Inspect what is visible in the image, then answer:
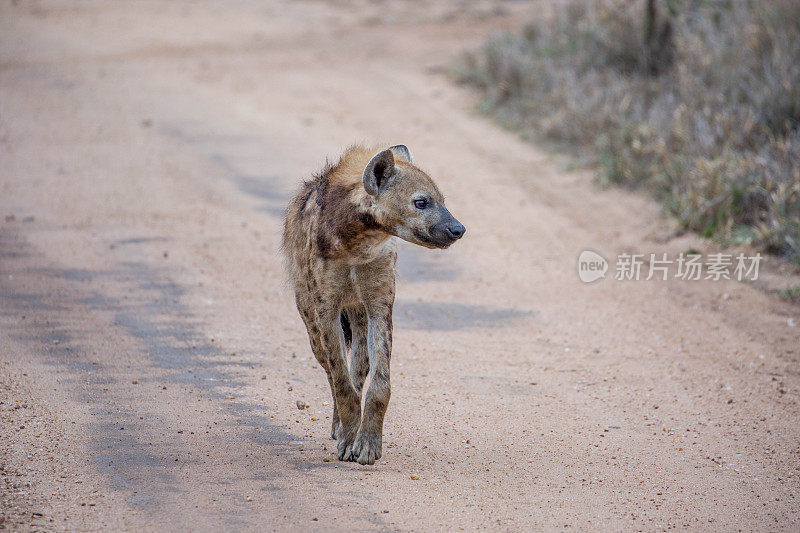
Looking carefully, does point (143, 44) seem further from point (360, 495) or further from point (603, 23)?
point (360, 495)

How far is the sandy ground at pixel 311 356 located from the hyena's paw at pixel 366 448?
59 mm

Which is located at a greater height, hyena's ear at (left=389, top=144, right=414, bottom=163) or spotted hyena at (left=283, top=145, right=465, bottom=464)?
hyena's ear at (left=389, top=144, right=414, bottom=163)

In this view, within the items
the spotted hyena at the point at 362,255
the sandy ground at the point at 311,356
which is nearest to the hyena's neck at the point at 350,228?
the spotted hyena at the point at 362,255

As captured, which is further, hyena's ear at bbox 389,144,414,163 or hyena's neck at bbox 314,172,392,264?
hyena's ear at bbox 389,144,414,163

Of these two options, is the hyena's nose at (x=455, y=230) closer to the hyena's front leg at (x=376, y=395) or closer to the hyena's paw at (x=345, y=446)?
the hyena's front leg at (x=376, y=395)

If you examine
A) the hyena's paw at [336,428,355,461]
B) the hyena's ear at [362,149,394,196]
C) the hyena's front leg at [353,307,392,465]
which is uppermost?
the hyena's ear at [362,149,394,196]

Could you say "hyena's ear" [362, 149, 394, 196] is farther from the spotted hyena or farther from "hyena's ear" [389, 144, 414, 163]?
"hyena's ear" [389, 144, 414, 163]

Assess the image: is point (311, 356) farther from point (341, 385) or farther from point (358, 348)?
point (341, 385)

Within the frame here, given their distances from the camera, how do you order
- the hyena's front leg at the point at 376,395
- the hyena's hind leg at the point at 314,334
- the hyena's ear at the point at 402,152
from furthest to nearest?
the hyena's ear at the point at 402,152, the hyena's hind leg at the point at 314,334, the hyena's front leg at the point at 376,395

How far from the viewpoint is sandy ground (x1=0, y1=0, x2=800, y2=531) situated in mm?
4102

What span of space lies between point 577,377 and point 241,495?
2.75 metres

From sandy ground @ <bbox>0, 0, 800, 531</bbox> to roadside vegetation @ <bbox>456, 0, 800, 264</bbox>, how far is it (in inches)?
16.8

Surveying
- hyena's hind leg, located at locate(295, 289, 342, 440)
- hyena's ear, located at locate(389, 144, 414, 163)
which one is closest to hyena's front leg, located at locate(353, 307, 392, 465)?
hyena's hind leg, located at locate(295, 289, 342, 440)

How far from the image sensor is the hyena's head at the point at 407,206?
4.17m
